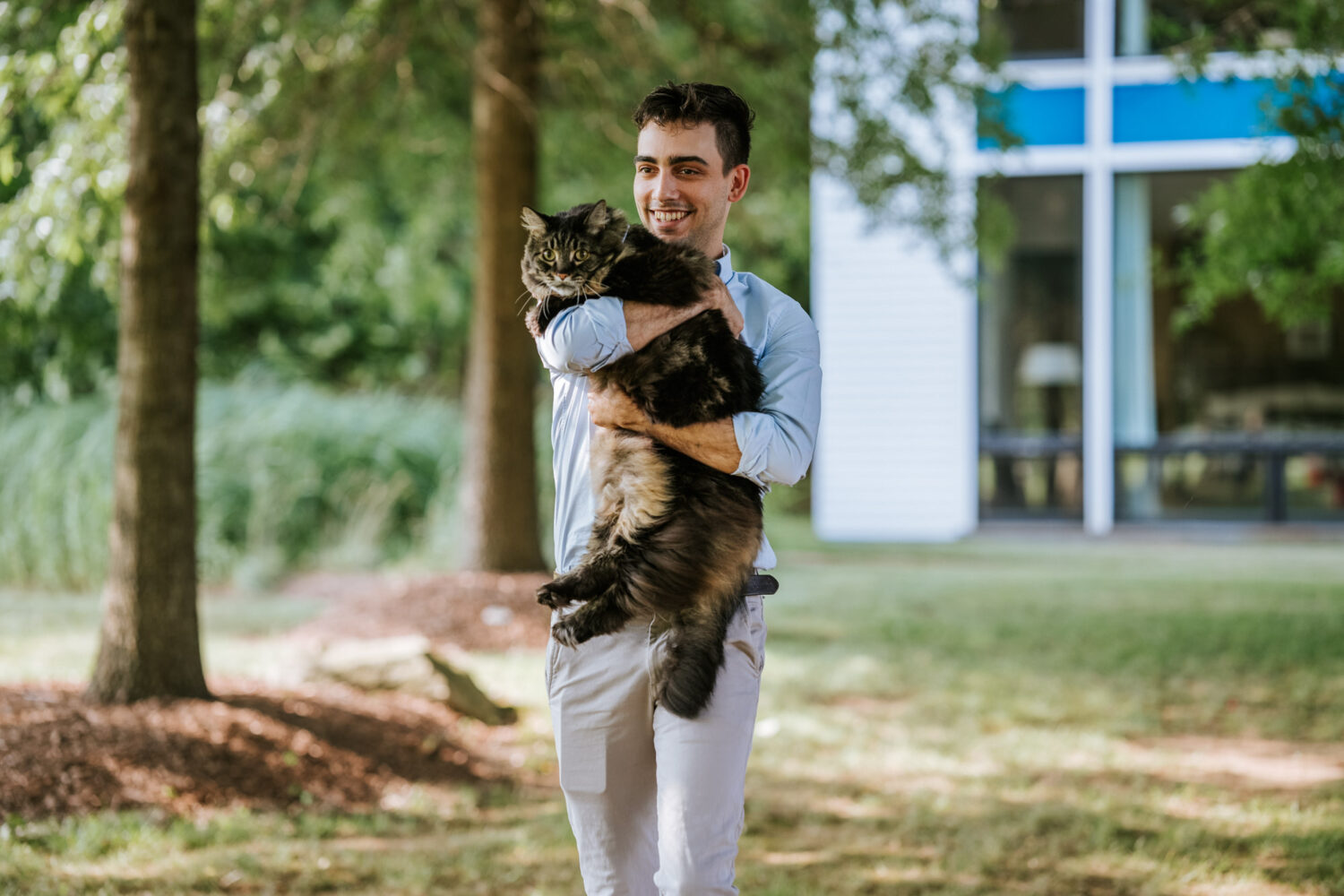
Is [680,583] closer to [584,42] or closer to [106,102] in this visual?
[106,102]

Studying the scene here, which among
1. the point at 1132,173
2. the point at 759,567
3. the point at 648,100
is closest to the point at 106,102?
the point at 648,100

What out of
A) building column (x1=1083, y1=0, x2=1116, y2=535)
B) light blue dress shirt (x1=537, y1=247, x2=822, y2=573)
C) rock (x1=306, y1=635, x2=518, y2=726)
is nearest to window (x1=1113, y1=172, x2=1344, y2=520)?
building column (x1=1083, y1=0, x2=1116, y2=535)

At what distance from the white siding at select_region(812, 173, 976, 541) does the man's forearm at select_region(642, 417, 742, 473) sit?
1350 centimetres

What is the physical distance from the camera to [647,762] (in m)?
2.77

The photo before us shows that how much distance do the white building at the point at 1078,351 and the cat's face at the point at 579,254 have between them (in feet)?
43.1

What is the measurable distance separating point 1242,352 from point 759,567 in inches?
586

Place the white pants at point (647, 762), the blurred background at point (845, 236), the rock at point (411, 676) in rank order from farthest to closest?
the blurred background at point (845, 236)
the rock at point (411, 676)
the white pants at point (647, 762)

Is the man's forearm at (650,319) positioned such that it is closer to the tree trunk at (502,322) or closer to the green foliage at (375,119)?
the green foliage at (375,119)

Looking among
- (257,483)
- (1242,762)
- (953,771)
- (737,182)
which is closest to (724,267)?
(737,182)

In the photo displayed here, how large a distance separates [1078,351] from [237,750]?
13.1 m

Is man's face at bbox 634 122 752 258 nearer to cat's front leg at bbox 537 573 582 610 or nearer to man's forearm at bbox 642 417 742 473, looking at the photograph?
man's forearm at bbox 642 417 742 473

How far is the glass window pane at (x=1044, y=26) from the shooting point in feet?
52.4

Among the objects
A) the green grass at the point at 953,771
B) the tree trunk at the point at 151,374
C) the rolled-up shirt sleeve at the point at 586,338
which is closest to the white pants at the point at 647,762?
the rolled-up shirt sleeve at the point at 586,338

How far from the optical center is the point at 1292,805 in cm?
552
